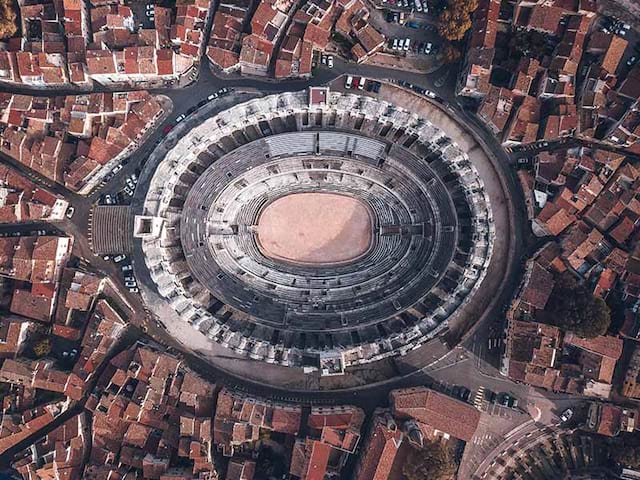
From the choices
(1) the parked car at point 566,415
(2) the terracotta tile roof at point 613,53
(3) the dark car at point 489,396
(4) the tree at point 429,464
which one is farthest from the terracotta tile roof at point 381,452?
(2) the terracotta tile roof at point 613,53

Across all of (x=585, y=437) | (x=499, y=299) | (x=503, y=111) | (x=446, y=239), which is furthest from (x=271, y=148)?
(x=585, y=437)

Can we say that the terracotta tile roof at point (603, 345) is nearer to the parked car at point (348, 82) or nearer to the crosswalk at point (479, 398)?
the crosswalk at point (479, 398)

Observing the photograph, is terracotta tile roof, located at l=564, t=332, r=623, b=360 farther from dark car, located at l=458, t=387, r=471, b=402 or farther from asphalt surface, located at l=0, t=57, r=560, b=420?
dark car, located at l=458, t=387, r=471, b=402

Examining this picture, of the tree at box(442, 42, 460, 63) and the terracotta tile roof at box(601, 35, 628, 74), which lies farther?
the tree at box(442, 42, 460, 63)

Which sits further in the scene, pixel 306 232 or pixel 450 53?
pixel 306 232

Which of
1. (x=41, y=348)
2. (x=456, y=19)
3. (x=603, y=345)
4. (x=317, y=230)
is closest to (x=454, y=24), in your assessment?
(x=456, y=19)

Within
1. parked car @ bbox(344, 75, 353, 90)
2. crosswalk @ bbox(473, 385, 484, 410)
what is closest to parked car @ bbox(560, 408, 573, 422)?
crosswalk @ bbox(473, 385, 484, 410)

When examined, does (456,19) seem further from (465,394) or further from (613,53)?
(465,394)
